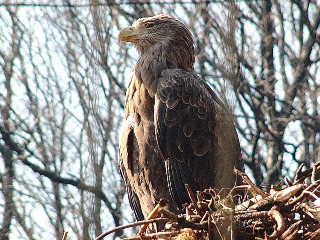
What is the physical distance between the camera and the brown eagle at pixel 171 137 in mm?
6508

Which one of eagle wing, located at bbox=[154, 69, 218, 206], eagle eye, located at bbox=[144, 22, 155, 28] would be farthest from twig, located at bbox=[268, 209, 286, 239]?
eagle eye, located at bbox=[144, 22, 155, 28]

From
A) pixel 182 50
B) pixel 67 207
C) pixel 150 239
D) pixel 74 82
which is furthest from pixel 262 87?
pixel 150 239

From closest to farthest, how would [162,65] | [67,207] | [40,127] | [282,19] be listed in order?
[162,65] < [67,207] < [40,127] < [282,19]

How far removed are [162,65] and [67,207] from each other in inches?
161

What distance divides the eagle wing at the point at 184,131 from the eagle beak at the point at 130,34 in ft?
1.87

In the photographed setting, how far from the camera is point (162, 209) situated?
448cm

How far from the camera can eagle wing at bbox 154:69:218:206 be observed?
21.3 ft

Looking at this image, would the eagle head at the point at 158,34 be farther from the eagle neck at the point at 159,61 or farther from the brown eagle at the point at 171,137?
the brown eagle at the point at 171,137

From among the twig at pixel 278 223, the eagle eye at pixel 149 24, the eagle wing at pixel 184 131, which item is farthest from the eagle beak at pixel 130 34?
the twig at pixel 278 223

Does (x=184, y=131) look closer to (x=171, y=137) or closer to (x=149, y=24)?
(x=171, y=137)

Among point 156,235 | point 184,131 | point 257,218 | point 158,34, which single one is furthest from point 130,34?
point 257,218

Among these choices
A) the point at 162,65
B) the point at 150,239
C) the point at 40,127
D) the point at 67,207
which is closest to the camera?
the point at 150,239

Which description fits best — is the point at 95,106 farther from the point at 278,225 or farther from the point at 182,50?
the point at 182,50

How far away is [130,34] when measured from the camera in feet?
23.7
